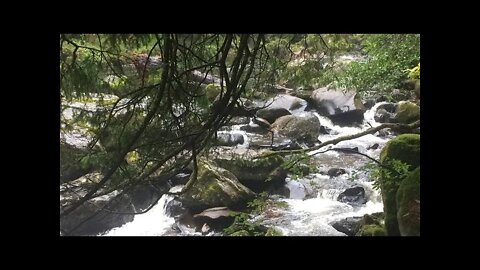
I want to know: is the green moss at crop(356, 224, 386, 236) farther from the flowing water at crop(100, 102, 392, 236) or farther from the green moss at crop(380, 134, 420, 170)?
the green moss at crop(380, 134, 420, 170)

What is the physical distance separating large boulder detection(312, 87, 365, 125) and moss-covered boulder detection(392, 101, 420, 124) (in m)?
0.23

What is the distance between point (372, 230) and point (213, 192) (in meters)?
1.07

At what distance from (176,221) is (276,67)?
4.06ft

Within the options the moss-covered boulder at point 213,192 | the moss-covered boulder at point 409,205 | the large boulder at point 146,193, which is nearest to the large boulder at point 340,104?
the moss-covered boulder at point 409,205

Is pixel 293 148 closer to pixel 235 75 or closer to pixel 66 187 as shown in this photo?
pixel 235 75

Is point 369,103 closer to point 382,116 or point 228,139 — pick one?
point 382,116

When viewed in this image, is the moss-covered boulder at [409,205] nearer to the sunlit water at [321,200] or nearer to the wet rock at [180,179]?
the sunlit water at [321,200]

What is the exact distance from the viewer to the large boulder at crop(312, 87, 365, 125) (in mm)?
2893

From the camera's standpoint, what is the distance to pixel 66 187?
9.03 ft

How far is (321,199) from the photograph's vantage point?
291 cm

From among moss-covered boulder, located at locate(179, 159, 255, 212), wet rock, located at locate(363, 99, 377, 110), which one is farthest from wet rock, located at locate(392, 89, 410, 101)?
moss-covered boulder, located at locate(179, 159, 255, 212)

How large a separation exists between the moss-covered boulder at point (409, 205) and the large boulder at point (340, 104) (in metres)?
0.52
